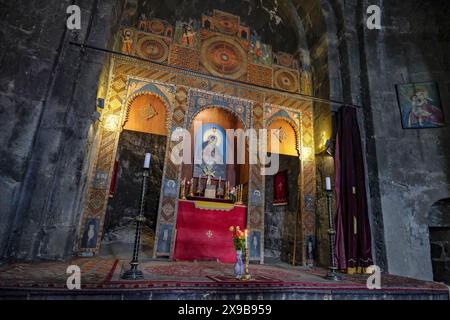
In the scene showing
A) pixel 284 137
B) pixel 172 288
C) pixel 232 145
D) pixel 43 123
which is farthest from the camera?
pixel 232 145

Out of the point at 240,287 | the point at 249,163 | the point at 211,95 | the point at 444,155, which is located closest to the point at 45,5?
the point at 211,95

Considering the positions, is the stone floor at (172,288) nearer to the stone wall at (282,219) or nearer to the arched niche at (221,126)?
the stone wall at (282,219)

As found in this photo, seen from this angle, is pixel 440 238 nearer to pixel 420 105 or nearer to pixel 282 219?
pixel 420 105

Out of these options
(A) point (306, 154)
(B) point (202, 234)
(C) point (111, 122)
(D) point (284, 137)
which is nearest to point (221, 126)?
(D) point (284, 137)

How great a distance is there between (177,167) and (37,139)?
141 inches

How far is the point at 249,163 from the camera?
8609 mm

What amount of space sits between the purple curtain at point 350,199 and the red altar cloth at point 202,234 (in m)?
3.05

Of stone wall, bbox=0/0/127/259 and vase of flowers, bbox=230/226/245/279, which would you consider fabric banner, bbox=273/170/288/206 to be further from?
stone wall, bbox=0/0/127/259

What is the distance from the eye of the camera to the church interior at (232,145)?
4859 mm

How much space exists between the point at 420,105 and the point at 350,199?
11.3ft

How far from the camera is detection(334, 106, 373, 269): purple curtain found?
6.46 meters

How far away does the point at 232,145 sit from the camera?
10.2 metres

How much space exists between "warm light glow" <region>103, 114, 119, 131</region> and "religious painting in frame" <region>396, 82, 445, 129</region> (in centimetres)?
822

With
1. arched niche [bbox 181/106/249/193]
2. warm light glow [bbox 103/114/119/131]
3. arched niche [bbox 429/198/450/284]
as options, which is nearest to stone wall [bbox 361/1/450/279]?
arched niche [bbox 429/198/450/284]
